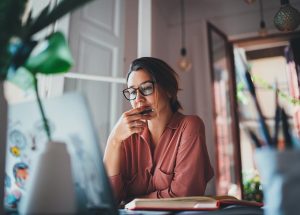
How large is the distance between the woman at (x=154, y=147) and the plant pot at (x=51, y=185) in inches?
19.0

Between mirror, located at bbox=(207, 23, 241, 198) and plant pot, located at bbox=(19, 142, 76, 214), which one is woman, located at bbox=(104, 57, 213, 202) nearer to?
plant pot, located at bbox=(19, 142, 76, 214)

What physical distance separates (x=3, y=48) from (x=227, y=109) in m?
3.21

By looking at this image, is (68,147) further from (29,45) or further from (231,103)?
(231,103)

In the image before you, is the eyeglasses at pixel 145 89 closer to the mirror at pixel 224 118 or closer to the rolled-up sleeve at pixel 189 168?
the rolled-up sleeve at pixel 189 168

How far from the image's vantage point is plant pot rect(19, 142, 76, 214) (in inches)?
12.4

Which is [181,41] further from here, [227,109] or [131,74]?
[131,74]

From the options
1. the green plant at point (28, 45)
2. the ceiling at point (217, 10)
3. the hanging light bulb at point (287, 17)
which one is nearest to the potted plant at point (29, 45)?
the green plant at point (28, 45)

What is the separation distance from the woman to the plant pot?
1.58ft

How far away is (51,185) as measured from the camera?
0.33m

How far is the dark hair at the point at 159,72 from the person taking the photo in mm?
1045

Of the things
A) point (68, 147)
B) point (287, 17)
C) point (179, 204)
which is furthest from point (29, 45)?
point (287, 17)

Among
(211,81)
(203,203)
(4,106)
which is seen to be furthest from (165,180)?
(211,81)

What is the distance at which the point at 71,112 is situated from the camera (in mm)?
383

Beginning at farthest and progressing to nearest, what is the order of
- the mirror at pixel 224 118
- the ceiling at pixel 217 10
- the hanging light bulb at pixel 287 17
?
the ceiling at pixel 217 10 → the mirror at pixel 224 118 → the hanging light bulb at pixel 287 17
